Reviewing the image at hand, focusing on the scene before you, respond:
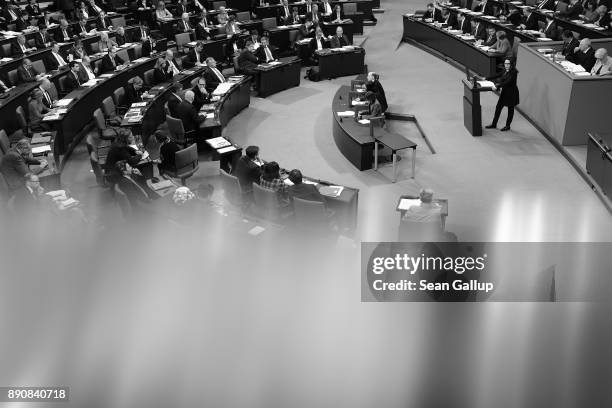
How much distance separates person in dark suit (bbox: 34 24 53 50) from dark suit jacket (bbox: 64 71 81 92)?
4.16 m

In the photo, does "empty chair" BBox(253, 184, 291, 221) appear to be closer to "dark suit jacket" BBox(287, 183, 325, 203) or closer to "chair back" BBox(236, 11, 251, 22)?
"dark suit jacket" BBox(287, 183, 325, 203)

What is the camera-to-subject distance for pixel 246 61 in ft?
56.2

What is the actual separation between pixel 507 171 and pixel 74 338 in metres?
8.51

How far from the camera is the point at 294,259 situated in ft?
26.0

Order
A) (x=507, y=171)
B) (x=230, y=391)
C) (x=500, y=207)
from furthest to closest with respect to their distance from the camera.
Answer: (x=507, y=171) → (x=500, y=207) → (x=230, y=391)

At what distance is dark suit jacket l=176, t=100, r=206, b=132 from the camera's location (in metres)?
12.6

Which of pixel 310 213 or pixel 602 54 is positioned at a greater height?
pixel 602 54

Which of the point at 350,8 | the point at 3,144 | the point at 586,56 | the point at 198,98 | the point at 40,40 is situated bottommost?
the point at 198,98

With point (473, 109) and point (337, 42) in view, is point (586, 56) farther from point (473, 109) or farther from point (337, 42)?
point (337, 42)

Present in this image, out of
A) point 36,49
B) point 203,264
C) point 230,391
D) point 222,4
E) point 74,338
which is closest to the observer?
point 230,391

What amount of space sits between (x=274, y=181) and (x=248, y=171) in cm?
60

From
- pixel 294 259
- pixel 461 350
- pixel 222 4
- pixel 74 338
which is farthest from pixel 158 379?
pixel 222 4

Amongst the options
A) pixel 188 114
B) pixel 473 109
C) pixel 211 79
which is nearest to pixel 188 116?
pixel 188 114

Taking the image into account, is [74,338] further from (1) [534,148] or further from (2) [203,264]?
(1) [534,148]
